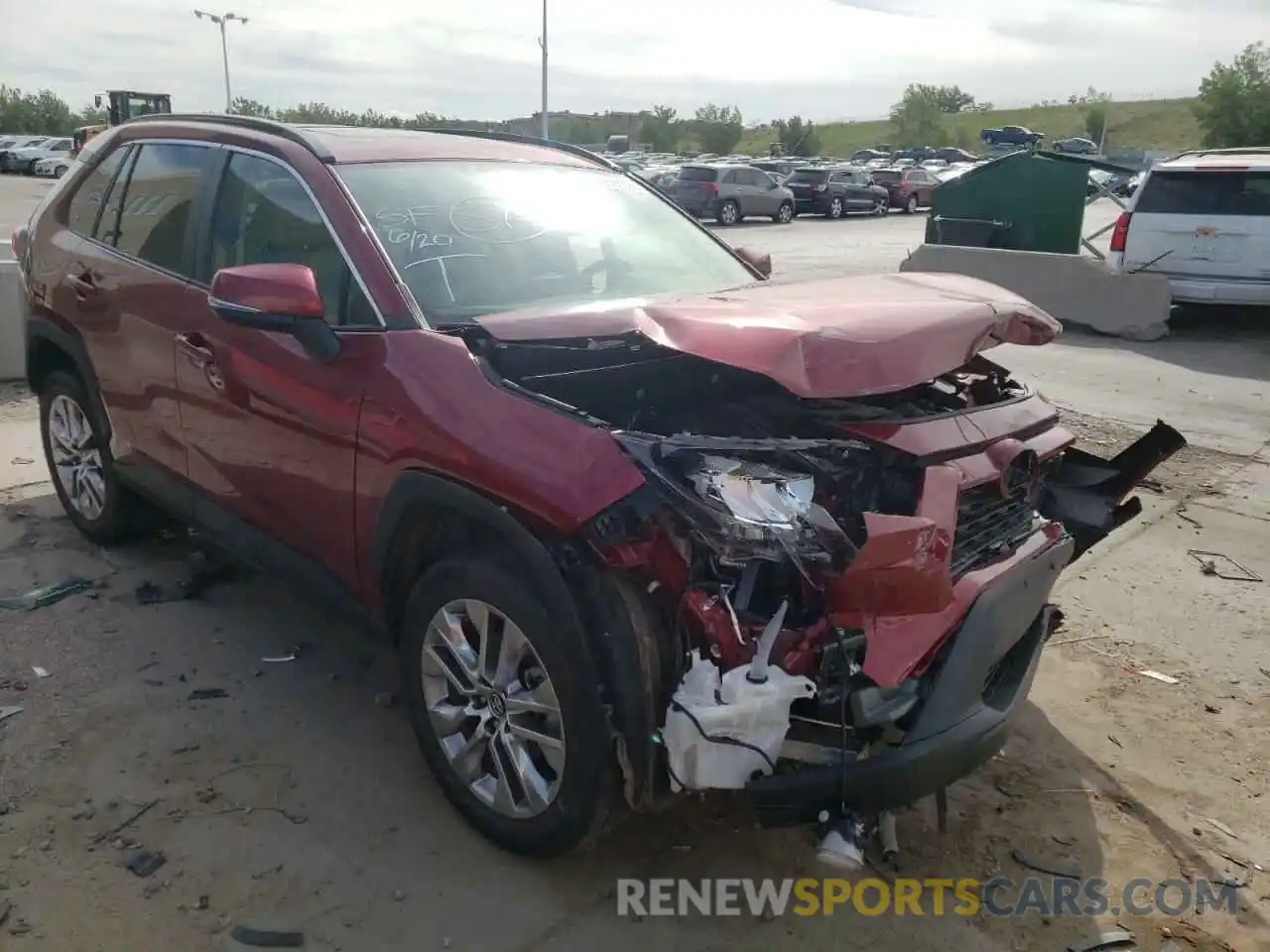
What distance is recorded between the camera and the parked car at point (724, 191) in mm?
27312

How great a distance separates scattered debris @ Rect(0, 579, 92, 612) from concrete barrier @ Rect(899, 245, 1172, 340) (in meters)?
10.2

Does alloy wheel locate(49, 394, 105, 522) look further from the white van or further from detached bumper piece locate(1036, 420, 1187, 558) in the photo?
the white van

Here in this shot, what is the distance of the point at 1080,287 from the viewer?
11.4m

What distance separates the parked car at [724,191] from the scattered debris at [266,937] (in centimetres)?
2536

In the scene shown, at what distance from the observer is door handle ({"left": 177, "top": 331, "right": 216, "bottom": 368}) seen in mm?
3645

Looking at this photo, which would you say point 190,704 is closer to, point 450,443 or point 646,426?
point 450,443

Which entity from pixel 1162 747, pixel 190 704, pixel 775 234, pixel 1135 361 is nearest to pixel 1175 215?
pixel 1135 361

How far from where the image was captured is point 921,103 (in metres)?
93.4

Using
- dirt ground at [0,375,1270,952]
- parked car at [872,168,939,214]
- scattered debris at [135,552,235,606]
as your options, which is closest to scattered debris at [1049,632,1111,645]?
dirt ground at [0,375,1270,952]

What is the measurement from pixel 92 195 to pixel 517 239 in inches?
92.3

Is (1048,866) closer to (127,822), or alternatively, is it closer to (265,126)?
(127,822)

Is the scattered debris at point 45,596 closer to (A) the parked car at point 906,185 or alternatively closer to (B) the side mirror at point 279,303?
(B) the side mirror at point 279,303

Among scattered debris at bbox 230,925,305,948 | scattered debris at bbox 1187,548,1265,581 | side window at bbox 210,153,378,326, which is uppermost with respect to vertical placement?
side window at bbox 210,153,378,326

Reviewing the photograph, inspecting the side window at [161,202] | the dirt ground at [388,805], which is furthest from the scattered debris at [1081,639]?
the side window at [161,202]
